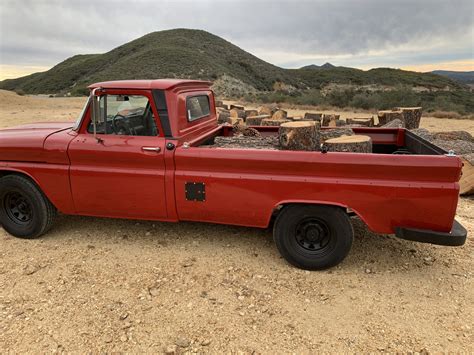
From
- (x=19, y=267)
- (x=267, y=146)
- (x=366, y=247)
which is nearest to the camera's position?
(x=19, y=267)

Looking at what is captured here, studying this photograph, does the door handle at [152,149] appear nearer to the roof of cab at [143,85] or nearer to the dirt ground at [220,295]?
the roof of cab at [143,85]

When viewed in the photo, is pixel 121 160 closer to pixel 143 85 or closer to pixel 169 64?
pixel 143 85

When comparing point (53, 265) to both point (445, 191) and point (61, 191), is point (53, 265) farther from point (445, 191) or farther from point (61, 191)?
point (445, 191)

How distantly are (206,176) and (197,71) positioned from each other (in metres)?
46.9

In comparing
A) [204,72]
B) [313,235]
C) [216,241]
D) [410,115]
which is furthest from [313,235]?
[204,72]

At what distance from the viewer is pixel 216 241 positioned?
4090 millimetres

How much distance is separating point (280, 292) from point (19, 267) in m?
2.55

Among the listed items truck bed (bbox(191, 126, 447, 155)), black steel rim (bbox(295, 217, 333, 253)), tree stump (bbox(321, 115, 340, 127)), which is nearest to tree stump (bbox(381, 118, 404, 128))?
tree stump (bbox(321, 115, 340, 127))

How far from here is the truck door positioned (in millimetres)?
3670

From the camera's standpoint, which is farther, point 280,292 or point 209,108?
point 209,108

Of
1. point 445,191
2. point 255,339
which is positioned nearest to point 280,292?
point 255,339

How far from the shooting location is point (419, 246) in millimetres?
3988

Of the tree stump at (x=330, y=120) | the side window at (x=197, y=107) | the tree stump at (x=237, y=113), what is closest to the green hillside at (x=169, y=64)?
the tree stump at (x=237, y=113)

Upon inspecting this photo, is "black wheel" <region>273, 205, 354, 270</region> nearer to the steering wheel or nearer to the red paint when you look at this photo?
Answer: the red paint
